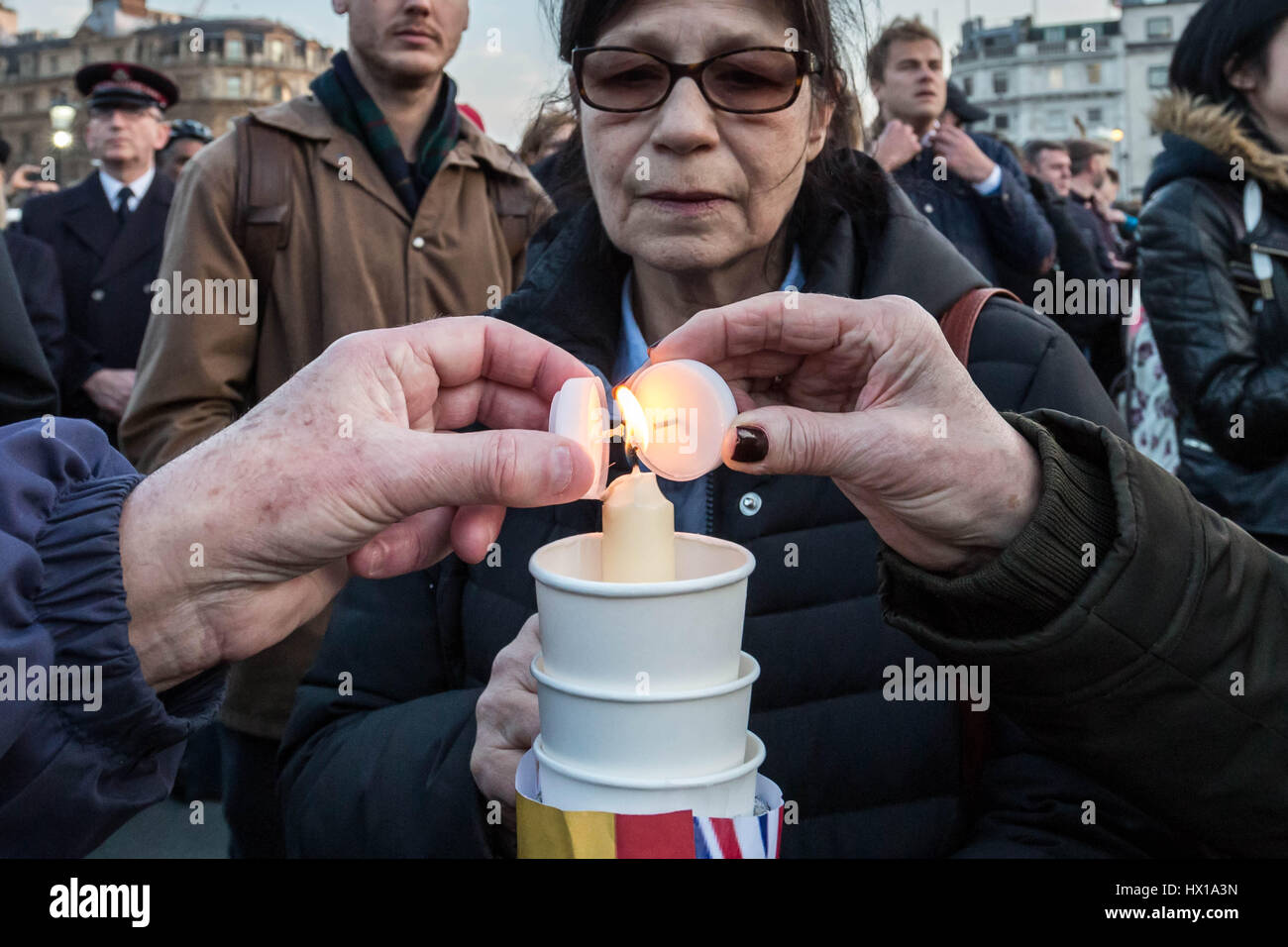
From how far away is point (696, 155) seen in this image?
2.31 metres

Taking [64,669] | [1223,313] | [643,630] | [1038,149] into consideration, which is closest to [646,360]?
[643,630]

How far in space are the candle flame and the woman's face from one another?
0.88 m

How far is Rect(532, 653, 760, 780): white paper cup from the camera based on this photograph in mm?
1262

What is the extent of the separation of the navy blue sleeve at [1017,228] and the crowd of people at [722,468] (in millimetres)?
1560

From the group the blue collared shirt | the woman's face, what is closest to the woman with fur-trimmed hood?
the blue collared shirt

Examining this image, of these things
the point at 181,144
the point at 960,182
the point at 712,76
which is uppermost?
the point at 181,144

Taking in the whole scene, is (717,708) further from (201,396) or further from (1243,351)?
(1243,351)

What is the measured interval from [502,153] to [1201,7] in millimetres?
2536

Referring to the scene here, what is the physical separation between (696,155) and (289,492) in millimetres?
1272

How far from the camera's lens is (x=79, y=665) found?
129 cm

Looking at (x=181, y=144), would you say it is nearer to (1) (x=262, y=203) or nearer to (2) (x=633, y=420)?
(1) (x=262, y=203)

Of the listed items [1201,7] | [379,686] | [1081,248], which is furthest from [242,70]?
[379,686]

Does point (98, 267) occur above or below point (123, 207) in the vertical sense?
below

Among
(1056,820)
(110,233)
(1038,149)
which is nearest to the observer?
(1056,820)
